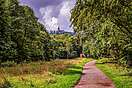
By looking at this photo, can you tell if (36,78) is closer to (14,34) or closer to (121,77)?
(121,77)

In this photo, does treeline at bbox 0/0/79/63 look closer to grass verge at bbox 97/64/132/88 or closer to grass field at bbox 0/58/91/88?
grass field at bbox 0/58/91/88

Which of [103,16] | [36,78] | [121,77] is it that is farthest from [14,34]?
[103,16]

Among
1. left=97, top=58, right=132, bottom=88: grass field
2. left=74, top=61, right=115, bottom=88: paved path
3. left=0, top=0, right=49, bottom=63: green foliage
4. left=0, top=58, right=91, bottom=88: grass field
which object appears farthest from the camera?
left=0, top=0, right=49, bottom=63: green foliage

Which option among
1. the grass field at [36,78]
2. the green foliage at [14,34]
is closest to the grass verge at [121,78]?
the grass field at [36,78]

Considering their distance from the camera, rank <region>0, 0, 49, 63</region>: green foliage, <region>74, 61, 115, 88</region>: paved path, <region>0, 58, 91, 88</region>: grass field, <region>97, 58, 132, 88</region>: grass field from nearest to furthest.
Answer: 1. <region>74, 61, 115, 88</region>: paved path
2. <region>0, 58, 91, 88</region>: grass field
3. <region>97, 58, 132, 88</region>: grass field
4. <region>0, 0, 49, 63</region>: green foliage

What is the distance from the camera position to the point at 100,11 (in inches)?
1008

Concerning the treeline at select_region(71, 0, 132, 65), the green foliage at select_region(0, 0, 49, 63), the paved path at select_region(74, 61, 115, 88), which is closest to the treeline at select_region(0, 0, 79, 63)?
the green foliage at select_region(0, 0, 49, 63)

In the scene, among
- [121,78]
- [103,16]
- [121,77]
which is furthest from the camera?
[121,77]

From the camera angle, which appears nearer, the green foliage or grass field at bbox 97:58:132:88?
grass field at bbox 97:58:132:88

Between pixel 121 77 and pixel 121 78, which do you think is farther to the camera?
pixel 121 77

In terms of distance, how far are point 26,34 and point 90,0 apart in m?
46.7

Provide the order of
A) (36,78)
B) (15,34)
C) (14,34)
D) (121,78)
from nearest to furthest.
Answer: (36,78)
(121,78)
(14,34)
(15,34)

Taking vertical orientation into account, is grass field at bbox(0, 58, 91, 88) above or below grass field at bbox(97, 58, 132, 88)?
above

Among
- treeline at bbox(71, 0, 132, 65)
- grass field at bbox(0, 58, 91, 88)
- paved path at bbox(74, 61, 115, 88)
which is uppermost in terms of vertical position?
treeline at bbox(71, 0, 132, 65)
